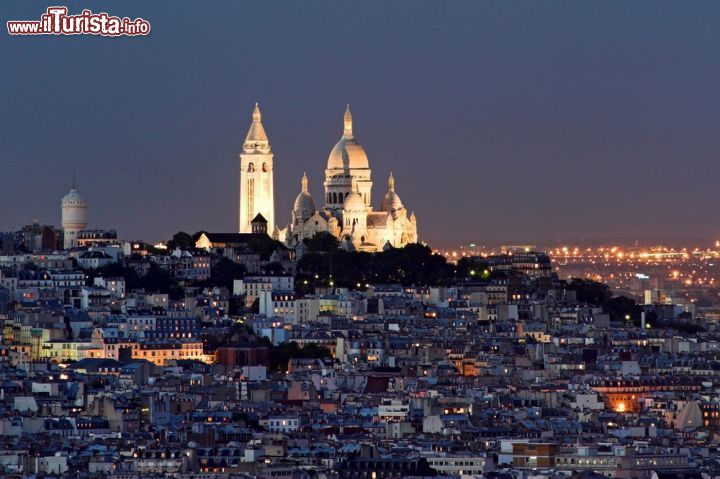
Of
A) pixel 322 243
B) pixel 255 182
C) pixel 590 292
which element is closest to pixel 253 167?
pixel 255 182

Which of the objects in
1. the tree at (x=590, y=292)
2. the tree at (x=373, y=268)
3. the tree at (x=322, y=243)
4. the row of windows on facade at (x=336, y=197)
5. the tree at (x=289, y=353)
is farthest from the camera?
the row of windows on facade at (x=336, y=197)

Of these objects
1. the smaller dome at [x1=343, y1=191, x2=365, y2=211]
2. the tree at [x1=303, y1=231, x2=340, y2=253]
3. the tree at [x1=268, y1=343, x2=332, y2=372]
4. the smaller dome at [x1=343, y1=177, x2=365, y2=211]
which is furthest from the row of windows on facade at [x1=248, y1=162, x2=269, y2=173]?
the tree at [x1=268, y1=343, x2=332, y2=372]

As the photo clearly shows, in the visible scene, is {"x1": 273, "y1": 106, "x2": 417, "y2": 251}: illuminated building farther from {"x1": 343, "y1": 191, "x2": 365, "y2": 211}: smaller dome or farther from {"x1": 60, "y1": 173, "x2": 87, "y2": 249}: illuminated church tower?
{"x1": 60, "y1": 173, "x2": 87, "y2": 249}: illuminated church tower

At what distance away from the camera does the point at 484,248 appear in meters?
167

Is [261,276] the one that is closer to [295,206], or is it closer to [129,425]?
[295,206]

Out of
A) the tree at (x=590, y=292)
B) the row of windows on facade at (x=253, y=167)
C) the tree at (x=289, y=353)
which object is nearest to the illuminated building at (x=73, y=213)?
the row of windows on facade at (x=253, y=167)

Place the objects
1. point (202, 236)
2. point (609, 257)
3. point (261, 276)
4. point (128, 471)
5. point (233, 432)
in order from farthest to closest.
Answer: point (609, 257)
point (202, 236)
point (261, 276)
point (233, 432)
point (128, 471)

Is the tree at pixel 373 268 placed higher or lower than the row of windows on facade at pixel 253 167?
lower

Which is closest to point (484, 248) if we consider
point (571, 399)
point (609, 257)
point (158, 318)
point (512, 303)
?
point (609, 257)

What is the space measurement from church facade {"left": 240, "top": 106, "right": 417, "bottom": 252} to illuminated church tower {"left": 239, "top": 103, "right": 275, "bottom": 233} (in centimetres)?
4

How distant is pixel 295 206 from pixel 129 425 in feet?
155

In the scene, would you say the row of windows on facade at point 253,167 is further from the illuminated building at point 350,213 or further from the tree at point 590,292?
the tree at point 590,292

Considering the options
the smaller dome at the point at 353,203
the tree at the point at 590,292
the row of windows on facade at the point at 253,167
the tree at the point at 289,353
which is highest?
the row of windows on facade at the point at 253,167

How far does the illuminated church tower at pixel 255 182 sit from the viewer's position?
13188 cm
